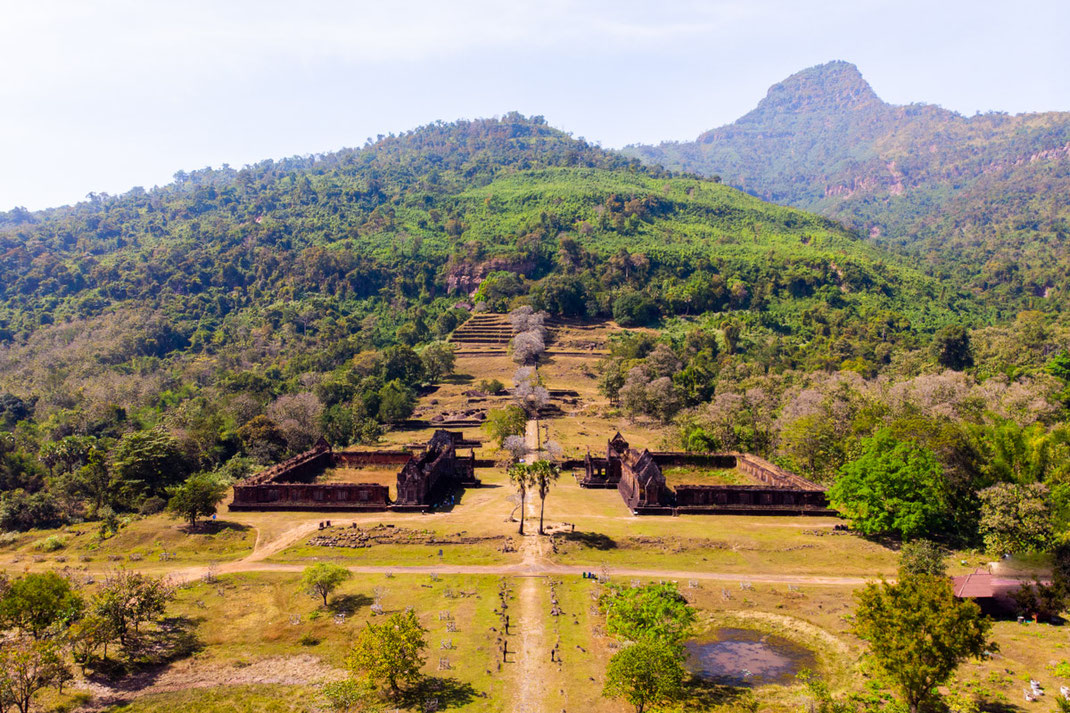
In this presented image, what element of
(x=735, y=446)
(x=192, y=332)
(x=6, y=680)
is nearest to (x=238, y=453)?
(x=6, y=680)

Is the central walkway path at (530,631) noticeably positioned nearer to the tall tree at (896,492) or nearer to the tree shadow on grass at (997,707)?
the tree shadow on grass at (997,707)

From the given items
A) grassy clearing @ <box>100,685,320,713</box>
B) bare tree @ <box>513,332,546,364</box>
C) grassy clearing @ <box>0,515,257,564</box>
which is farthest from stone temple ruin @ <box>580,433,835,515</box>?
bare tree @ <box>513,332,546,364</box>

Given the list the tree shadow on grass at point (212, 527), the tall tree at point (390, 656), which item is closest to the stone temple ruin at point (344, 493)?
the tree shadow on grass at point (212, 527)

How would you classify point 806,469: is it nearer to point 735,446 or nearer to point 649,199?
point 735,446

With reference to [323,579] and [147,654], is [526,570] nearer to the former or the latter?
[323,579]

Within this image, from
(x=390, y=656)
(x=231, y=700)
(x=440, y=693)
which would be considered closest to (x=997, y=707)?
(x=440, y=693)
